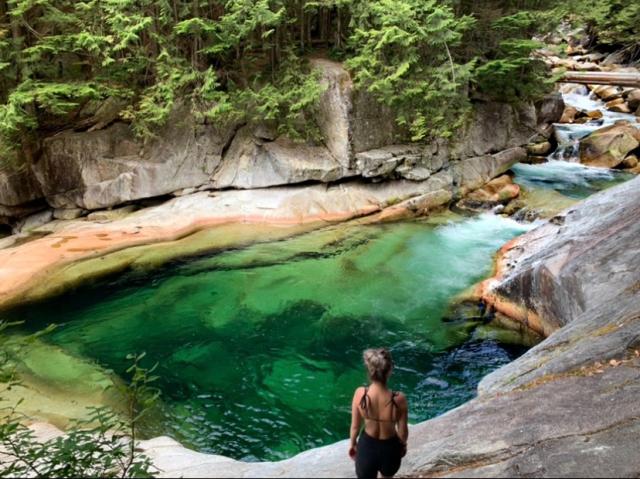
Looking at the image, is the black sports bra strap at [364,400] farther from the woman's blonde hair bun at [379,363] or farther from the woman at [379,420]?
→ the woman's blonde hair bun at [379,363]

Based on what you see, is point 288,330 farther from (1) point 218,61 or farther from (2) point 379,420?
(1) point 218,61

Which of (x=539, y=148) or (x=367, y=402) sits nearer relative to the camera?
(x=367, y=402)

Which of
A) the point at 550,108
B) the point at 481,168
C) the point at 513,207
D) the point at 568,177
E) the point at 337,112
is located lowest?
the point at 513,207

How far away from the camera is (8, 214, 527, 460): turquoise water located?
7.35 m

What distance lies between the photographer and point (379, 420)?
312 cm

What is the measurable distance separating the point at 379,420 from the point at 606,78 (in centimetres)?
2331

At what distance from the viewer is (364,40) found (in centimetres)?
1634

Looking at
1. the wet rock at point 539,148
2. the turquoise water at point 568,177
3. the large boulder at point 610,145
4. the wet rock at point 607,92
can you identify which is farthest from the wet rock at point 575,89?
the turquoise water at point 568,177

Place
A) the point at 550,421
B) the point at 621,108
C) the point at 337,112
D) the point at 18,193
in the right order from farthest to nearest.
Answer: the point at 621,108
the point at 337,112
the point at 18,193
the point at 550,421

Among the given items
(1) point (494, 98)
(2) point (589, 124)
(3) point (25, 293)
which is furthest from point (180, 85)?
(2) point (589, 124)

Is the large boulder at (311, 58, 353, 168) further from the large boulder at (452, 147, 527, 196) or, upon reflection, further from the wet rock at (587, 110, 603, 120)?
the wet rock at (587, 110, 603, 120)

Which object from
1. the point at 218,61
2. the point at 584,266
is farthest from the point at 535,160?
the point at 584,266

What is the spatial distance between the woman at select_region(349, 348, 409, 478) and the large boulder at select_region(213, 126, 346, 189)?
13.2 metres

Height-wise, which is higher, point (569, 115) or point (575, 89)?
point (575, 89)
